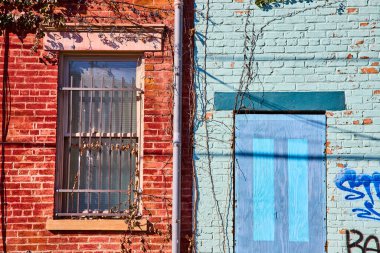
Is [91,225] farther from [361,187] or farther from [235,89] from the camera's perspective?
[361,187]

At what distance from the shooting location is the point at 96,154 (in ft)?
23.0

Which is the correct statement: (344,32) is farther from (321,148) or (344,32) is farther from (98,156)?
(98,156)

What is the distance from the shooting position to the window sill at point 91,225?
672 cm

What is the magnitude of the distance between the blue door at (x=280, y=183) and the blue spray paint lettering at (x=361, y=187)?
0.80 ft

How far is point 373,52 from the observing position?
271 inches

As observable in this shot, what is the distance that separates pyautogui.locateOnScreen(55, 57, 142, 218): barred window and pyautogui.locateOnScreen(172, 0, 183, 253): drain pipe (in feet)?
1.65

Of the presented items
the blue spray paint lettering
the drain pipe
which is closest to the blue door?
the blue spray paint lettering

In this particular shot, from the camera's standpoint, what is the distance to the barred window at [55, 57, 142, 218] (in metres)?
6.96

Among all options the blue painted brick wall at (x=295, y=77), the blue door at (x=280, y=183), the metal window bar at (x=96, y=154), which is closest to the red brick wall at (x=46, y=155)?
Answer: the metal window bar at (x=96, y=154)

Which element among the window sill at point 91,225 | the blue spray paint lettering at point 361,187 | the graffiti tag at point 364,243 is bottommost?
the graffiti tag at point 364,243

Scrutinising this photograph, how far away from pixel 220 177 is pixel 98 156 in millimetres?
1522

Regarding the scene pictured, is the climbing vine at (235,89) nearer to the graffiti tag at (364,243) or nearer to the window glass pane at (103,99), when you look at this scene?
the window glass pane at (103,99)

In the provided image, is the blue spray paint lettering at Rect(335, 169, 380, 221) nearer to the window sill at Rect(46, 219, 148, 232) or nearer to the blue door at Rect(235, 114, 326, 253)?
the blue door at Rect(235, 114, 326, 253)

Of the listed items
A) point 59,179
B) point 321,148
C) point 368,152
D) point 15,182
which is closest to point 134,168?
point 59,179
